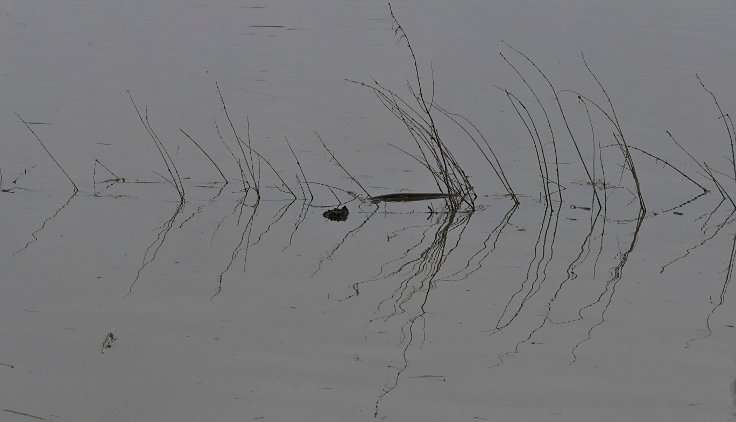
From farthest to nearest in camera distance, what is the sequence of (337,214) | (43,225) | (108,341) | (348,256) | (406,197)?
(406,197)
(337,214)
(43,225)
(348,256)
(108,341)

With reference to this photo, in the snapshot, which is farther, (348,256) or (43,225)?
(43,225)

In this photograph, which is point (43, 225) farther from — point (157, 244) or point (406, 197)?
point (406, 197)

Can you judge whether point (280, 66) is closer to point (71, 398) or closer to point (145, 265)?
point (145, 265)

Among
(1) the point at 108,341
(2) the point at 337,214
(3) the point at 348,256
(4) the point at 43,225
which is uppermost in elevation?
(2) the point at 337,214

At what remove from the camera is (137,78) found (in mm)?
10594

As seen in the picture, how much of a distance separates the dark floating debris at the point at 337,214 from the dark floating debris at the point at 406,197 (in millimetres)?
367

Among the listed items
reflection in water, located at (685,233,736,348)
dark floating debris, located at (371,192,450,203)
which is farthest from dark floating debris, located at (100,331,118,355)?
dark floating debris, located at (371,192,450,203)

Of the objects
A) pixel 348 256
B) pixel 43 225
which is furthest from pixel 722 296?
pixel 43 225

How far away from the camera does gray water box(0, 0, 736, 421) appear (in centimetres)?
380

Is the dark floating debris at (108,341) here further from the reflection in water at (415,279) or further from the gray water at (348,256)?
the reflection in water at (415,279)

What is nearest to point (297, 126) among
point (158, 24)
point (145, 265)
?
point (145, 265)

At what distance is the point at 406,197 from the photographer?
662 cm

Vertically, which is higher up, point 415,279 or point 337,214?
point 337,214

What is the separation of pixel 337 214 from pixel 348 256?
766 millimetres
